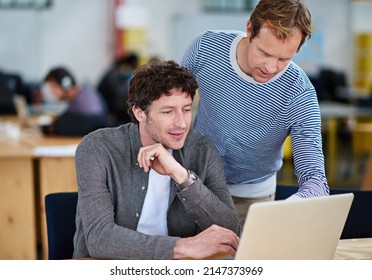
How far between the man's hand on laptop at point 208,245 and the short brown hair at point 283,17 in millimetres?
543

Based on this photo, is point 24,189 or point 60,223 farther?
point 24,189

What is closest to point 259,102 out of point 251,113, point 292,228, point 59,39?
point 251,113

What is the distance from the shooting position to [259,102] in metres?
2.31

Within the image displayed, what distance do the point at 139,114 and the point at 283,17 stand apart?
493mm

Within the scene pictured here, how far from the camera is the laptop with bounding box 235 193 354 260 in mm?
1491

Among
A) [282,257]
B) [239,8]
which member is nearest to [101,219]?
[282,257]

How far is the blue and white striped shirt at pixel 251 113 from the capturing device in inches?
88.0

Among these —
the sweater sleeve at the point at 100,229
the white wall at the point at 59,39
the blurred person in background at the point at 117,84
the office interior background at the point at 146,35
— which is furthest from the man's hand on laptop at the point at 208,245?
the white wall at the point at 59,39

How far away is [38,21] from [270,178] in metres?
9.55

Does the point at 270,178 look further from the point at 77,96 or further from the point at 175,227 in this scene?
the point at 77,96

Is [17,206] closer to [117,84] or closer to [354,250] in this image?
[354,250]

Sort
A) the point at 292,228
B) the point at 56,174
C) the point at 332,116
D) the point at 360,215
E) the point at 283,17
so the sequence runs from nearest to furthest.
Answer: the point at 292,228, the point at 283,17, the point at 360,215, the point at 56,174, the point at 332,116

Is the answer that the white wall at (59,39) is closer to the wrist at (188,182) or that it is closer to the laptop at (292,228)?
the wrist at (188,182)

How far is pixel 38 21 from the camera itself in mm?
11562
